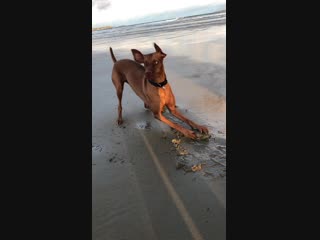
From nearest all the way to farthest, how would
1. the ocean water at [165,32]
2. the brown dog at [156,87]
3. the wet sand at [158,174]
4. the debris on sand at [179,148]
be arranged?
the wet sand at [158,174]
the debris on sand at [179,148]
the brown dog at [156,87]
the ocean water at [165,32]

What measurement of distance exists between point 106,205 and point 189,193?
770mm

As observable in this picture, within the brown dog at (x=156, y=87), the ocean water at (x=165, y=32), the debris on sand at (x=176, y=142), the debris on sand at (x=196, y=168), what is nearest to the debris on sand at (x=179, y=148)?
the debris on sand at (x=176, y=142)

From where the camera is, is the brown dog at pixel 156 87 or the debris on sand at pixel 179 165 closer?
the debris on sand at pixel 179 165

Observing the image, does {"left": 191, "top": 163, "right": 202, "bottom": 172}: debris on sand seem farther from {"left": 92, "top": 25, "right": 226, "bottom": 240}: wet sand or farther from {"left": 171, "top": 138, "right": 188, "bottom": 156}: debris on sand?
{"left": 171, "top": 138, "right": 188, "bottom": 156}: debris on sand

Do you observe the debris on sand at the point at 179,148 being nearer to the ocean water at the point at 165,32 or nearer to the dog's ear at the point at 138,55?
the dog's ear at the point at 138,55

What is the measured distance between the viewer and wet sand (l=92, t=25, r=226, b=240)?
7.76ft

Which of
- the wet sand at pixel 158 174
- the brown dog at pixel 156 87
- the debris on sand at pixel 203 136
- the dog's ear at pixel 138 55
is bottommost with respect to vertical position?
the wet sand at pixel 158 174

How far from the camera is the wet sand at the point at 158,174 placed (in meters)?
2.37

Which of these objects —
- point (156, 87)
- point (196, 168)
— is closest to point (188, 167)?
point (196, 168)

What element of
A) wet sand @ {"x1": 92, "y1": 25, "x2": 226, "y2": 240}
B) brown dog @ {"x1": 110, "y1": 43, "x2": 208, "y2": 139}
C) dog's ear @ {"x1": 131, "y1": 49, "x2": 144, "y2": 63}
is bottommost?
wet sand @ {"x1": 92, "y1": 25, "x2": 226, "y2": 240}

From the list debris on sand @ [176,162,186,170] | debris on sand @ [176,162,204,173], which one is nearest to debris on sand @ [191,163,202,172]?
debris on sand @ [176,162,204,173]

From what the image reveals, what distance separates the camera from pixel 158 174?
3180 mm

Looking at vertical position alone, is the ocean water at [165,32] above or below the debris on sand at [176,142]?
above
